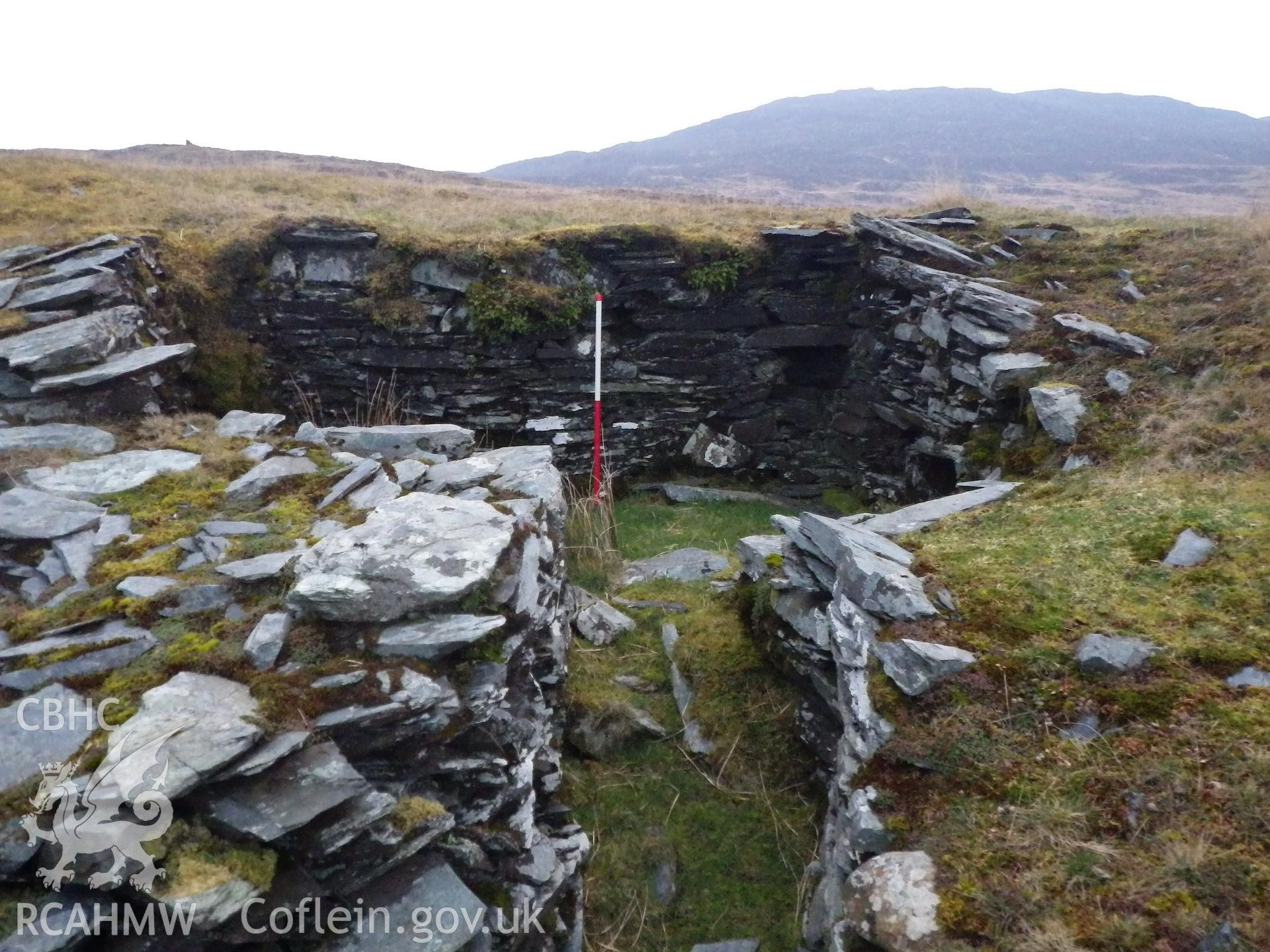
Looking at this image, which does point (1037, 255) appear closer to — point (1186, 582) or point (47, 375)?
point (1186, 582)

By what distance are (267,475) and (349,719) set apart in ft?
10.6

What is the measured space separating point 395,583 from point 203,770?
1454mm

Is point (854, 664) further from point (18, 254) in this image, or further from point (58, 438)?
point (18, 254)

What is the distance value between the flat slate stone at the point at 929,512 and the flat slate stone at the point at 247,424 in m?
5.73

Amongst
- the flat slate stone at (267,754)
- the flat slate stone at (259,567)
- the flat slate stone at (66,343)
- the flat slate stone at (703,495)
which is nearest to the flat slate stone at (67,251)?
the flat slate stone at (66,343)

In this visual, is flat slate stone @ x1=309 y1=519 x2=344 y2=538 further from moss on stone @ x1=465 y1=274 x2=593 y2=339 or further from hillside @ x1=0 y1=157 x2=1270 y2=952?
moss on stone @ x1=465 y1=274 x2=593 y2=339

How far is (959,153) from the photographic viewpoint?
7538cm

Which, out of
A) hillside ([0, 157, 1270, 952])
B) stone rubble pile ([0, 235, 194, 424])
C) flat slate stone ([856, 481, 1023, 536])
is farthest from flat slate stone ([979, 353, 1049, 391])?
stone rubble pile ([0, 235, 194, 424])

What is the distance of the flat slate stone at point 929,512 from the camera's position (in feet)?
22.0

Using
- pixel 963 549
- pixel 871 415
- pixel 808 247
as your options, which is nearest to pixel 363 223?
pixel 808 247

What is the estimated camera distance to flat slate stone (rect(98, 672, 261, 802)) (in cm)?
334

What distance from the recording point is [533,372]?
486 inches

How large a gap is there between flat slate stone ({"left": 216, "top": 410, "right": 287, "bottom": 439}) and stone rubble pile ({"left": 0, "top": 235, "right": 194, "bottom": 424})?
40.7 inches

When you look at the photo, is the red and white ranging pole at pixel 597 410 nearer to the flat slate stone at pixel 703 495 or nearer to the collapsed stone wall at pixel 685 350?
the collapsed stone wall at pixel 685 350
